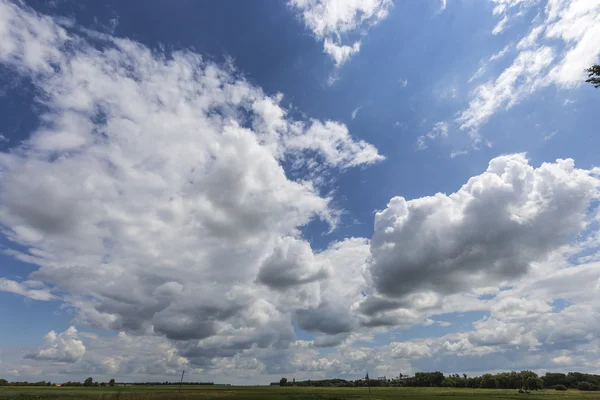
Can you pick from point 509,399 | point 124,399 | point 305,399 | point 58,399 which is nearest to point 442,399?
point 509,399

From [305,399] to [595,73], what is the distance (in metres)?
116

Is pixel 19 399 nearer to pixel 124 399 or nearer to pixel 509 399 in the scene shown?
pixel 124 399

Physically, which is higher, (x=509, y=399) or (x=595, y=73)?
(x=595, y=73)

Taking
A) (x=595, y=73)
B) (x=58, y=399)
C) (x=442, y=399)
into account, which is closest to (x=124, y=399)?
(x=58, y=399)

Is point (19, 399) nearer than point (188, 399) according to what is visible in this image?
Yes

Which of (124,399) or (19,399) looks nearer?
(19,399)

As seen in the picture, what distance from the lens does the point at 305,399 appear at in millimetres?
113438

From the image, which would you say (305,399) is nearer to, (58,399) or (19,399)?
(58,399)

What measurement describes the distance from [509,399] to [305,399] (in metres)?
74.8

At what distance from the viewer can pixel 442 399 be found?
124 meters

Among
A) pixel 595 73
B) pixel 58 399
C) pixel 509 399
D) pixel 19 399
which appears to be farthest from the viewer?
pixel 509 399

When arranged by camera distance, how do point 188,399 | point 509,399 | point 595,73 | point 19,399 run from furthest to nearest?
point 509,399
point 188,399
point 19,399
point 595,73

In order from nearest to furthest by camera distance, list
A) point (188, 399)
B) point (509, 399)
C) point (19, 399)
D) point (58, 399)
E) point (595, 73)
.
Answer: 1. point (595, 73)
2. point (19, 399)
3. point (58, 399)
4. point (188, 399)
5. point (509, 399)

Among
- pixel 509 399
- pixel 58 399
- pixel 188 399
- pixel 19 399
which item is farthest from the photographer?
pixel 509 399
